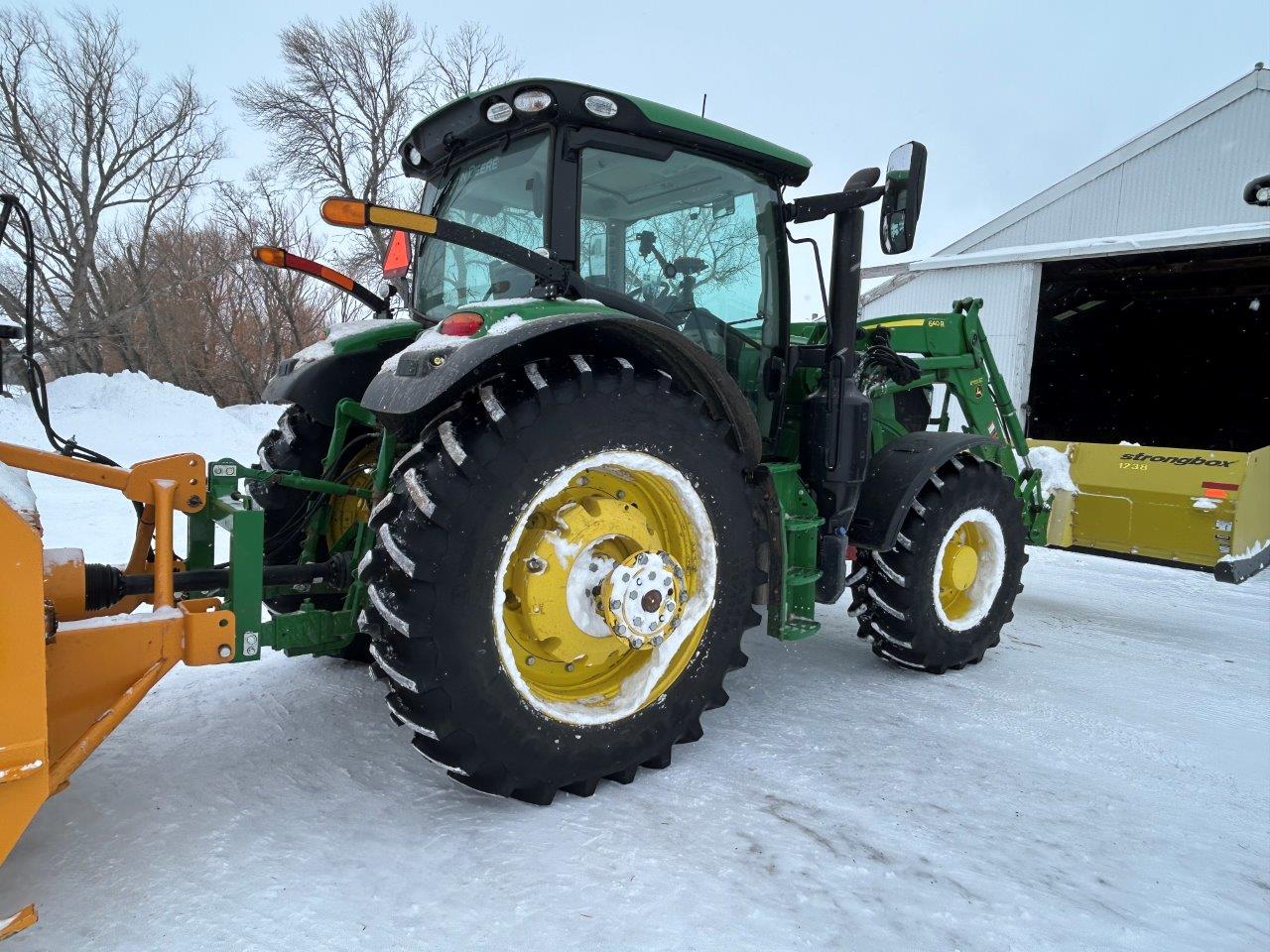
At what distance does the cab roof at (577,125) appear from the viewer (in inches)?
104

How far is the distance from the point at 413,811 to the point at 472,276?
189 cm

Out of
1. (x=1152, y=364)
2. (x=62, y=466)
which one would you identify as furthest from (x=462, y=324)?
(x=1152, y=364)

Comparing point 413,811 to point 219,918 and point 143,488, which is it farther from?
point 143,488

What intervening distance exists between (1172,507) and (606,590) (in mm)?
4039

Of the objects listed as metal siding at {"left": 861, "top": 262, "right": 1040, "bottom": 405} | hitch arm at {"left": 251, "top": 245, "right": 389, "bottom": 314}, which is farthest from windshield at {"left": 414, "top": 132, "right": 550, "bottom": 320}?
metal siding at {"left": 861, "top": 262, "right": 1040, "bottom": 405}

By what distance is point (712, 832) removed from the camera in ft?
7.52

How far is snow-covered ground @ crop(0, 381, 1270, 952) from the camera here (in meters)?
1.88

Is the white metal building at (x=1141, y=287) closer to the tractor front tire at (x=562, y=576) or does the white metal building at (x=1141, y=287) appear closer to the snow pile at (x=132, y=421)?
the tractor front tire at (x=562, y=576)

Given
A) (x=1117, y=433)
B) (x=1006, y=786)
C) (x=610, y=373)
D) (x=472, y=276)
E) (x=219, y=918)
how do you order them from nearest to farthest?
(x=219, y=918) → (x=610, y=373) → (x=1006, y=786) → (x=472, y=276) → (x=1117, y=433)

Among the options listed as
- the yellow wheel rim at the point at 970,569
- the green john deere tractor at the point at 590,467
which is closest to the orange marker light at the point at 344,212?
the green john deere tractor at the point at 590,467

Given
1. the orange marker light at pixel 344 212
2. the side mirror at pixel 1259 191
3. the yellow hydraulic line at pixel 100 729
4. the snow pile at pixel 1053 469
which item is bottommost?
the yellow hydraulic line at pixel 100 729

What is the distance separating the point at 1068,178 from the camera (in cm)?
1192

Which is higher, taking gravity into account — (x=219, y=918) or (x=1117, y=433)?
(x=1117, y=433)

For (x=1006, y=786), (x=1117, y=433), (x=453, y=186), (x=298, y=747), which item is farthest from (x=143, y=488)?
(x=1117, y=433)
